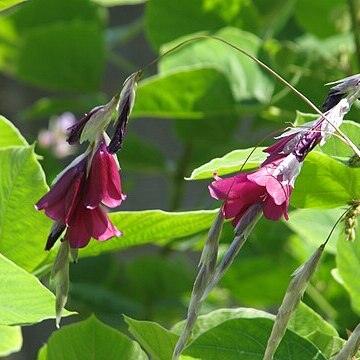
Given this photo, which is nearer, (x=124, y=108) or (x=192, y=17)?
(x=124, y=108)

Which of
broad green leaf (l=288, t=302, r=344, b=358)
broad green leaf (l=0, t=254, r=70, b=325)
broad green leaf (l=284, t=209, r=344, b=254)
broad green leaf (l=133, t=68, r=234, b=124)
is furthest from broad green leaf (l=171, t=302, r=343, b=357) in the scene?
broad green leaf (l=133, t=68, r=234, b=124)

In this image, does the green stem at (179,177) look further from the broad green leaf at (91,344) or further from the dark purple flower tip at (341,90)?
the dark purple flower tip at (341,90)

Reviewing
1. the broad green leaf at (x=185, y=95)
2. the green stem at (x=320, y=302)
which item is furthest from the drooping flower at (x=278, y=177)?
the green stem at (x=320, y=302)

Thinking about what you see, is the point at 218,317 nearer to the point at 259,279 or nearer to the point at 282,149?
the point at 282,149

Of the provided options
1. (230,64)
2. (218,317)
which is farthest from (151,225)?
(230,64)

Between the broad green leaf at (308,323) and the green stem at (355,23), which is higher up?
A: the green stem at (355,23)

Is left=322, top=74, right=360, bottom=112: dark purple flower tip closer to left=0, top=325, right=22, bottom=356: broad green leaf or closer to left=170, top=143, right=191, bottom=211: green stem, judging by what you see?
left=0, top=325, right=22, bottom=356: broad green leaf
